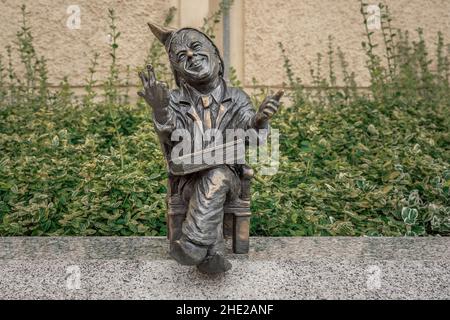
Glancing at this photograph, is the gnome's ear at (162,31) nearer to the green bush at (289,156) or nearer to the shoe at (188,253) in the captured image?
the shoe at (188,253)

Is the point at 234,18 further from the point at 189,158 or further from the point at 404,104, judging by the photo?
the point at 189,158

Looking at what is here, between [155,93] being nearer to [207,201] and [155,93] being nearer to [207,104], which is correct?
[207,104]

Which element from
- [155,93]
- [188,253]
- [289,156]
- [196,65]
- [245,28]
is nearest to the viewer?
[188,253]

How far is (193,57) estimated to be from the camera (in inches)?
120

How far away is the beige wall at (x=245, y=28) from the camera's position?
5.73 meters

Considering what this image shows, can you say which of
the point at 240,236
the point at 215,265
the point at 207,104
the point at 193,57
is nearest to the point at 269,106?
the point at 207,104

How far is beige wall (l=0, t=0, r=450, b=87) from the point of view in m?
5.73

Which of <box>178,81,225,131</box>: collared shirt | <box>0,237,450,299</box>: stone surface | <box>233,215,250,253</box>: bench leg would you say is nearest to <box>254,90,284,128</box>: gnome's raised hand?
<box>178,81,225,131</box>: collared shirt

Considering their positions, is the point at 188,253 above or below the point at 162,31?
below

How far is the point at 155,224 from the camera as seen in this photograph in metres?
3.84

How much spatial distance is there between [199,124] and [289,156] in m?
1.84

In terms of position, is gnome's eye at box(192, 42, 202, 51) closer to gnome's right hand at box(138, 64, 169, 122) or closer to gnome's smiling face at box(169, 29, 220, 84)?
gnome's smiling face at box(169, 29, 220, 84)
